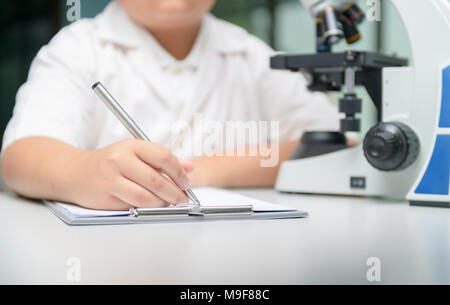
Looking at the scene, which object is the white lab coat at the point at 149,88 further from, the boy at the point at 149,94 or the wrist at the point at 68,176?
the wrist at the point at 68,176

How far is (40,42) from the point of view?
0.89 meters

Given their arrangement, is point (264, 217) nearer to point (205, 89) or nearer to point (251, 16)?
point (205, 89)

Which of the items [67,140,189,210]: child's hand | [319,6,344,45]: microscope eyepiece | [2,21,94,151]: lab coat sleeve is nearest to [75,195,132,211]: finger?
[67,140,189,210]: child's hand

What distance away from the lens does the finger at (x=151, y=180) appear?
1.68ft

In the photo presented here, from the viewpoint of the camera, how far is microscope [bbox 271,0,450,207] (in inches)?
24.7

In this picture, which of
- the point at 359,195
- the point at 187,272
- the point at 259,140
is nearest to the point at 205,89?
the point at 259,140

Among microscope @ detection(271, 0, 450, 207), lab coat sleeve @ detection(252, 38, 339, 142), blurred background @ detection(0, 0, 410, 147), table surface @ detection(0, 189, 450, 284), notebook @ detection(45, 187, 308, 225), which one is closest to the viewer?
table surface @ detection(0, 189, 450, 284)

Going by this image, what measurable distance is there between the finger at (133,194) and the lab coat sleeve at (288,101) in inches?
19.8

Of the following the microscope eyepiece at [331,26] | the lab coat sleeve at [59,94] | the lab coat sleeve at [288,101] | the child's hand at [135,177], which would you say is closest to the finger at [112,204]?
the child's hand at [135,177]

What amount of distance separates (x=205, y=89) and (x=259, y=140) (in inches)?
4.9

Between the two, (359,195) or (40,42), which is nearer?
(359,195)

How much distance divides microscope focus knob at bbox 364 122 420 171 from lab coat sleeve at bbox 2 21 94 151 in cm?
37

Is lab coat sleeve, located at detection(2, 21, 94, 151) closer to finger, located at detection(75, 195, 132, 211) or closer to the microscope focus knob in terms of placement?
finger, located at detection(75, 195, 132, 211)
